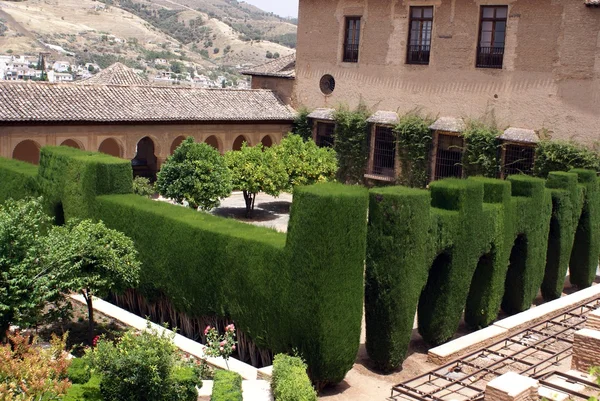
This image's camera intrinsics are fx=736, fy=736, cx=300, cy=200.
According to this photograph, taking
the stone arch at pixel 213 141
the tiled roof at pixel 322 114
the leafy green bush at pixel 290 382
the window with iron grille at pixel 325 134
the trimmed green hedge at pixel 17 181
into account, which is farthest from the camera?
the window with iron grille at pixel 325 134

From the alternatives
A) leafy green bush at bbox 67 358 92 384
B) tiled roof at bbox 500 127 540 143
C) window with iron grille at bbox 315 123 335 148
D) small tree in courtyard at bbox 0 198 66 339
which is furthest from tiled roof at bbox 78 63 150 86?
leafy green bush at bbox 67 358 92 384

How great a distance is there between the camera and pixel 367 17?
30.2m

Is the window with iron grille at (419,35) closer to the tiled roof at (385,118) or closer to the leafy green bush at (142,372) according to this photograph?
the tiled roof at (385,118)

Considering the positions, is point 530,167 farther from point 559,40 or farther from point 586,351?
point 586,351

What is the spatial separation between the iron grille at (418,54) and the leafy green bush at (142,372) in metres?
20.6

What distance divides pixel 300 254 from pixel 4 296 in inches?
192

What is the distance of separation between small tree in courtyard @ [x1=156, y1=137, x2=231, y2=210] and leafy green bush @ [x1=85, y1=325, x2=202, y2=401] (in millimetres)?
12761

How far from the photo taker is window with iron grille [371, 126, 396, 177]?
30.1m

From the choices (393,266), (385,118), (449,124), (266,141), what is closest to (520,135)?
(449,124)

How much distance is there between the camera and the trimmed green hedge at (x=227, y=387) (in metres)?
10.4

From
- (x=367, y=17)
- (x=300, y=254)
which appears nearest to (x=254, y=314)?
(x=300, y=254)

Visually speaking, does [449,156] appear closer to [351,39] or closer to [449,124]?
[449,124]

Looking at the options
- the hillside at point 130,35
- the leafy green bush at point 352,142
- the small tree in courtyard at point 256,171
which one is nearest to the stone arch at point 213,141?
the leafy green bush at point 352,142

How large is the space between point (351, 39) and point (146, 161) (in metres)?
10.7
